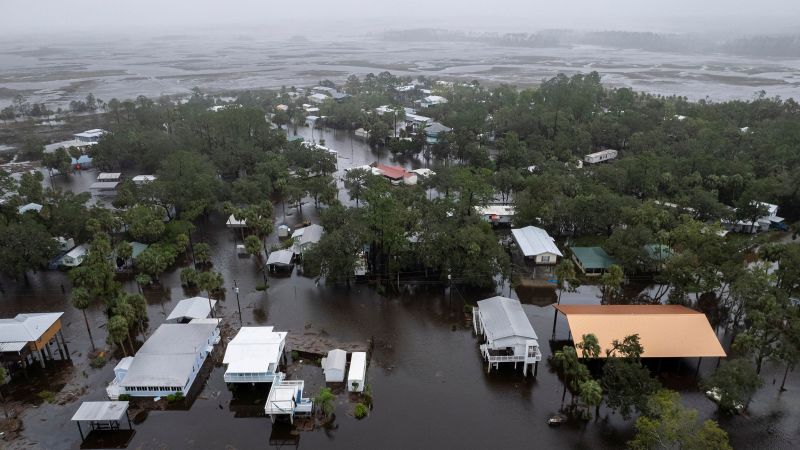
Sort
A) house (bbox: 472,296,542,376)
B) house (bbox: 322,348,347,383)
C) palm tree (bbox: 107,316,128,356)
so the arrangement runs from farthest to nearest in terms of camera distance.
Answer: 1. house (bbox: 472,296,542,376)
2. house (bbox: 322,348,347,383)
3. palm tree (bbox: 107,316,128,356)

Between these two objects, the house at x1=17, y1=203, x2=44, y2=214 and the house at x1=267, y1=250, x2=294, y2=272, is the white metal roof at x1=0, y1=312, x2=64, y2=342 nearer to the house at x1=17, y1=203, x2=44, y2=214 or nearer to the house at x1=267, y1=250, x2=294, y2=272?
the house at x1=267, y1=250, x2=294, y2=272

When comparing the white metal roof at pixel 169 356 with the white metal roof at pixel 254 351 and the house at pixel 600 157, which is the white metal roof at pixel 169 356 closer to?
the white metal roof at pixel 254 351

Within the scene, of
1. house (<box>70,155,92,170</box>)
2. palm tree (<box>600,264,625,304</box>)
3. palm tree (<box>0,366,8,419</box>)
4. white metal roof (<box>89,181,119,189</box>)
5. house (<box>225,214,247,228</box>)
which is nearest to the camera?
palm tree (<box>0,366,8,419</box>)

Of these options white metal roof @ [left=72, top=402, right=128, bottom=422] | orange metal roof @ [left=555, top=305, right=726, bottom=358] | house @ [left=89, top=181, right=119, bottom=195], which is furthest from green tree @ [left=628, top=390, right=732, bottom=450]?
house @ [left=89, top=181, right=119, bottom=195]

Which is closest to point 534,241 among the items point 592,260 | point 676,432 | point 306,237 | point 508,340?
point 592,260

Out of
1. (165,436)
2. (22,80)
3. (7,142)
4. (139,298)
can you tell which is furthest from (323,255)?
(22,80)

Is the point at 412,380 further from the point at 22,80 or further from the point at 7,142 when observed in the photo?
the point at 22,80
